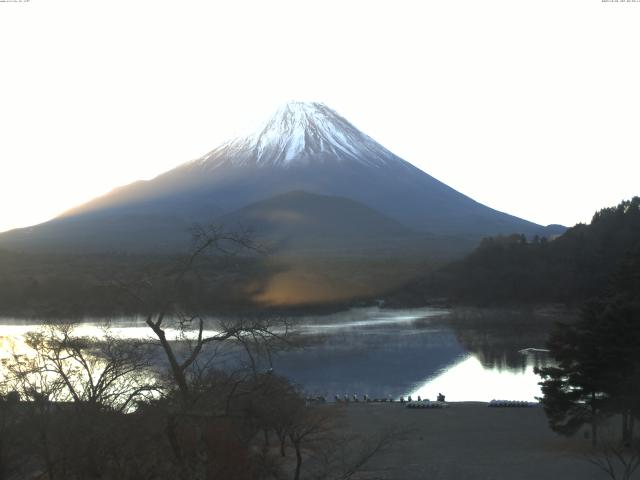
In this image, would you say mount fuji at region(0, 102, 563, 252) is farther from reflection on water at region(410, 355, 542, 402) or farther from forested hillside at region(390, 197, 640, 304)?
reflection on water at region(410, 355, 542, 402)

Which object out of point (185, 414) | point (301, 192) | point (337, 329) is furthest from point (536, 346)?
point (301, 192)

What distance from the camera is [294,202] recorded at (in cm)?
7150

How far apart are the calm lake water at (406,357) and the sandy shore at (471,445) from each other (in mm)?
2098

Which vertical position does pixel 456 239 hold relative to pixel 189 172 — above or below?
below

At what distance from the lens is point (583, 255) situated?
43.0 metres

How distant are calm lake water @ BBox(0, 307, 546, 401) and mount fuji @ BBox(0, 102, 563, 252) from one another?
27.6 m

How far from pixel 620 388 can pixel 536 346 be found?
1456cm

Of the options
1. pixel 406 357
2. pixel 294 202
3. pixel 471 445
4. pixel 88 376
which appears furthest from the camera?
pixel 294 202

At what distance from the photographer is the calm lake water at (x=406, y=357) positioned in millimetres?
18559

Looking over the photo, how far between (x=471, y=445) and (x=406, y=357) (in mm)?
10910

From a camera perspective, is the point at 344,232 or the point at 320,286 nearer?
the point at 320,286

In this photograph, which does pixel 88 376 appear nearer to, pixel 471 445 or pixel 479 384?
pixel 471 445

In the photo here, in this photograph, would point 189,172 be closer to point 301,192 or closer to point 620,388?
point 301,192

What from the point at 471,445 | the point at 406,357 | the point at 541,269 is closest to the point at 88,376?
the point at 471,445
